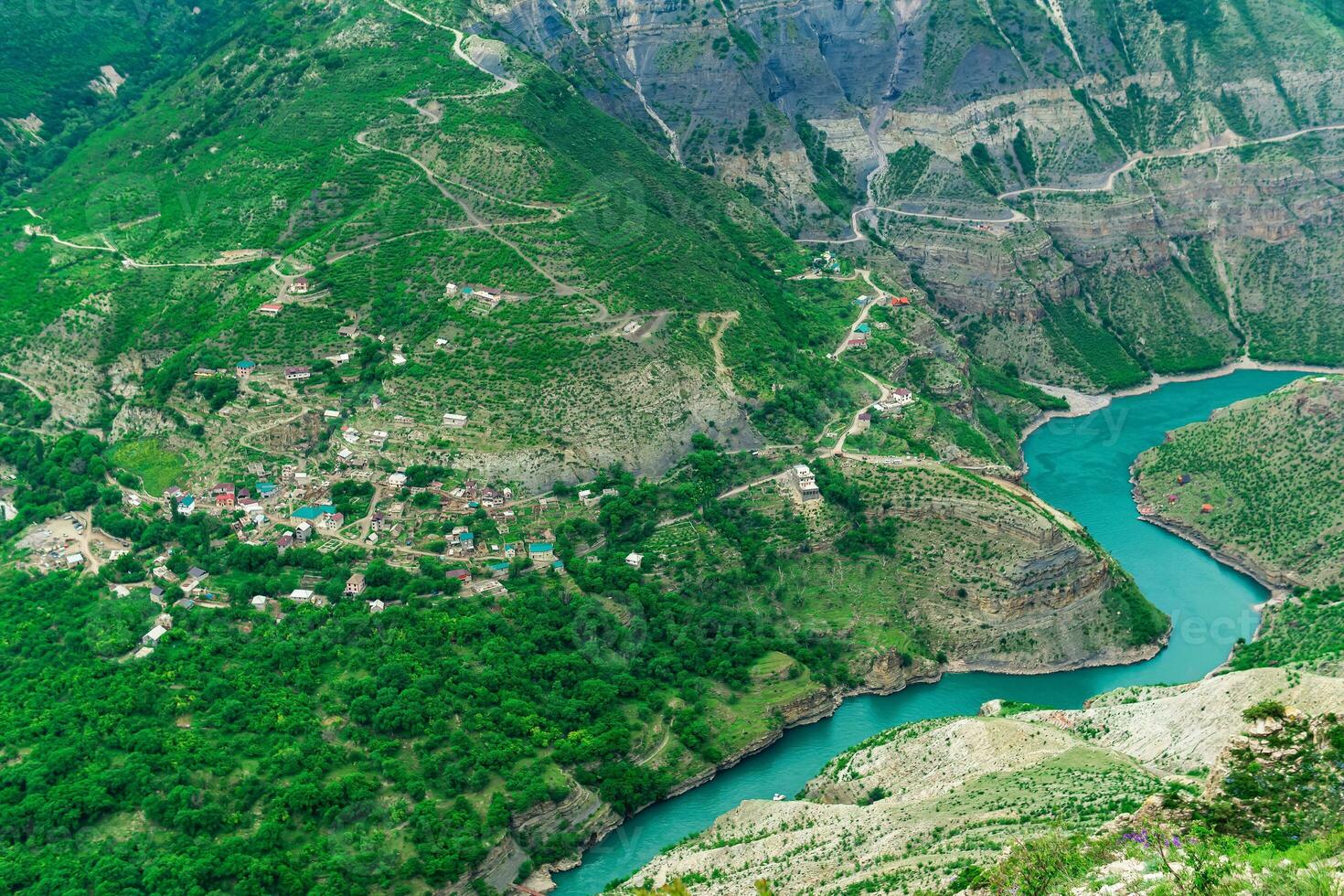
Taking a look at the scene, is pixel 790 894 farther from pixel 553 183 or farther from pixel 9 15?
pixel 9 15

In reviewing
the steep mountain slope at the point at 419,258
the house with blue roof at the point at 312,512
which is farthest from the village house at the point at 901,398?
the house with blue roof at the point at 312,512

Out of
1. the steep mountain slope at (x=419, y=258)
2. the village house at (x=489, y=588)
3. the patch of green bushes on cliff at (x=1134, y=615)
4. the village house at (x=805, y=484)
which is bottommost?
the patch of green bushes on cliff at (x=1134, y=615)

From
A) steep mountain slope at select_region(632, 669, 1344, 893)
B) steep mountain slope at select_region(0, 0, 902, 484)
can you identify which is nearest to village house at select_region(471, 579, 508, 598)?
steep mountain slope at select_region(0, 0, 902, 484)

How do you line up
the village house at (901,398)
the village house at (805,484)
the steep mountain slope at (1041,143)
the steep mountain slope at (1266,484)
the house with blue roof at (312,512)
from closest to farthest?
the house with blue roof at (312,512), the village house at (805,484), the steep mountain slope at (1266,484), the village house at (901,398), the steep mountain slope at (1041,143)

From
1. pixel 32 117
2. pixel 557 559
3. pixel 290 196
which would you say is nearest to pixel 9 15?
pixel 32 117

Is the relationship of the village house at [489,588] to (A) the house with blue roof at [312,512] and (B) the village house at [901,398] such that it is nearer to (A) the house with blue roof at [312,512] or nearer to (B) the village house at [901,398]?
(A) the house with blue roof at [312,512]

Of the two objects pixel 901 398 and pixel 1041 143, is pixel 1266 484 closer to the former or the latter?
pixel 901 398
